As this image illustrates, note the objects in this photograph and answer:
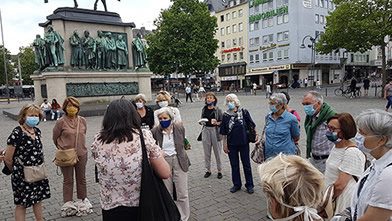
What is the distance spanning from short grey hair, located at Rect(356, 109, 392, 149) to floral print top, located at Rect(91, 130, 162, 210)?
1.68 metres

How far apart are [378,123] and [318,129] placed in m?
2.00

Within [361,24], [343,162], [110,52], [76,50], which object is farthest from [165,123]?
[361,24]

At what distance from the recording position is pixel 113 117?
2396 millimetres

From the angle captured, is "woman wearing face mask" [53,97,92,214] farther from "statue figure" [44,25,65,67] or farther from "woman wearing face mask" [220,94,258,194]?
"statue figure" [44,25,65,67]

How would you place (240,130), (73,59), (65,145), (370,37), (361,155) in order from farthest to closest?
(370,37) → (73,59) → (240,130) → (65,145) → (361,155)

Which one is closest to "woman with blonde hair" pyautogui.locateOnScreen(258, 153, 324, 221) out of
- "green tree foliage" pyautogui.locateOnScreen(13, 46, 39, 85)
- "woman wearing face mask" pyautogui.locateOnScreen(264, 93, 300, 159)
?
"woman wearing face mask" pyautogui.locateOnScreen(264, 93, 300, 159)

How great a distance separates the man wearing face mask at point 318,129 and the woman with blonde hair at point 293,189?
2.49 meters

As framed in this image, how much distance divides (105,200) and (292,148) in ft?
9.79

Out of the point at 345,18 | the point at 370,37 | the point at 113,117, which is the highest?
the point at 345,18

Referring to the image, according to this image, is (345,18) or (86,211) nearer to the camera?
(86,211)

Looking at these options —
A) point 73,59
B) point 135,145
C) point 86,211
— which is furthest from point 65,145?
point 73,59

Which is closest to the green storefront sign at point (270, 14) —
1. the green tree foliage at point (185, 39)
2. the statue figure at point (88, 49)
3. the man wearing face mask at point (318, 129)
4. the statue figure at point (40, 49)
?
the green tree foliage at point (185, 39)

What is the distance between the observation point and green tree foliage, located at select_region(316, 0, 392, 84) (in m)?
20.3

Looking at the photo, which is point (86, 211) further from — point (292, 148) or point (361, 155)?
point (361, 155)
